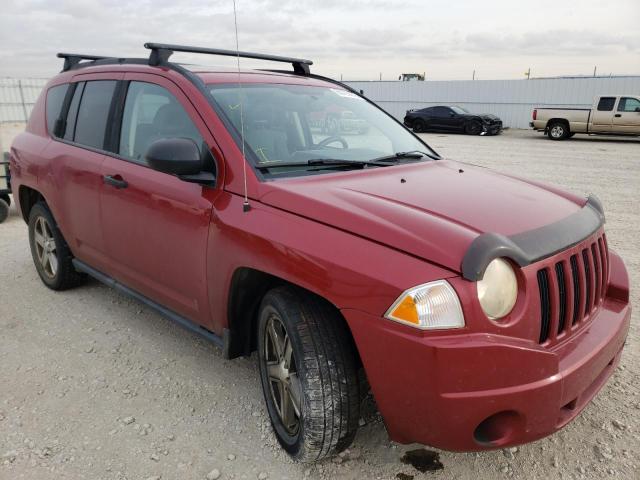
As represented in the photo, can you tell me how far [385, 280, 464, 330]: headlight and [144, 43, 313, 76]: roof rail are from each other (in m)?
1.86

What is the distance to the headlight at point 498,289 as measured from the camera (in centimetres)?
203

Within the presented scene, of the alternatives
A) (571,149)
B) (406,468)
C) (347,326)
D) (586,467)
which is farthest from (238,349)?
(571,149)

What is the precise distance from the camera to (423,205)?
7.95 feet

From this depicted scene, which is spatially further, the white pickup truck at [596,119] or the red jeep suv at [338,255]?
the white pickup truck at [596,119]

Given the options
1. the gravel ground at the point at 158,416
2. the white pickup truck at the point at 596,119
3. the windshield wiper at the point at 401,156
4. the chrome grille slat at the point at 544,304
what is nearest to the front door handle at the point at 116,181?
the gravel ground at the point at 158,416

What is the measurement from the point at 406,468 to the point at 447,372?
2.83ft

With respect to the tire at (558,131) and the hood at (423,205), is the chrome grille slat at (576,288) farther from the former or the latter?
the tire at (558,131)

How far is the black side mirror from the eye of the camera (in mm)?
2656

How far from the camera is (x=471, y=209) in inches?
95.4

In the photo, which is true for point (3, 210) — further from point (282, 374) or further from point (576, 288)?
point (576, 288)

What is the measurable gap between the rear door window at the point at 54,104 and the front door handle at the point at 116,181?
49.8 inches

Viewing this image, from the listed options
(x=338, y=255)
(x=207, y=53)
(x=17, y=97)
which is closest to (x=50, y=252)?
(x=207, y=53)

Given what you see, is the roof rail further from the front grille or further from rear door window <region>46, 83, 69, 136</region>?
the front grille

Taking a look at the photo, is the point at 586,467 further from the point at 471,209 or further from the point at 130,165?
the point at 130,165
